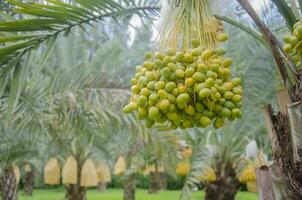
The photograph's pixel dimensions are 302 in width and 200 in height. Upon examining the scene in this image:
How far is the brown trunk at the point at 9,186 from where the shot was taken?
6300 mm

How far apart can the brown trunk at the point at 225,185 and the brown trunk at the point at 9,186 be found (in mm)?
2840

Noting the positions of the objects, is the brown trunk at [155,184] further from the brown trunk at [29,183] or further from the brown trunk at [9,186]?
the brown trunk at [9,186]

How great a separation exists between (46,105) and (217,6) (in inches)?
131

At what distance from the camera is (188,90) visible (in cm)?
138

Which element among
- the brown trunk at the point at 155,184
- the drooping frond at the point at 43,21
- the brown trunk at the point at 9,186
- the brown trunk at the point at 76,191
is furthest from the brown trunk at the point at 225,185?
the brown trunk at the point at 155,184

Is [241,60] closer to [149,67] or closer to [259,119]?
[259,119]

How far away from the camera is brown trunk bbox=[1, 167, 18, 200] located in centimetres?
630

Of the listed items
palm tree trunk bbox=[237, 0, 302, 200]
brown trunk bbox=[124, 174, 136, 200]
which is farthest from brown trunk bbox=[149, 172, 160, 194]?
palm tree trunk bbox=[237, 0, 302, 200]

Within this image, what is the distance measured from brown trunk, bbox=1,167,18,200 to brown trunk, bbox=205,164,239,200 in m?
2.84

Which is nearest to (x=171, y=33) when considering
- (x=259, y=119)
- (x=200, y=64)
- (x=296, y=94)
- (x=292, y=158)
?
(x=200, y=64)

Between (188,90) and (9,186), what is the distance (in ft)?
18.2

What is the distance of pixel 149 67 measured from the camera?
147 centimetres

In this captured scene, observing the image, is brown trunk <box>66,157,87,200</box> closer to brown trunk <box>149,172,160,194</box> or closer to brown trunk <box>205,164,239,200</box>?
brown trunk <box>205,164,239,200</box>

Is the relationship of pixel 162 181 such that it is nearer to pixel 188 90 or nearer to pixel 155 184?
pixel 155 184
